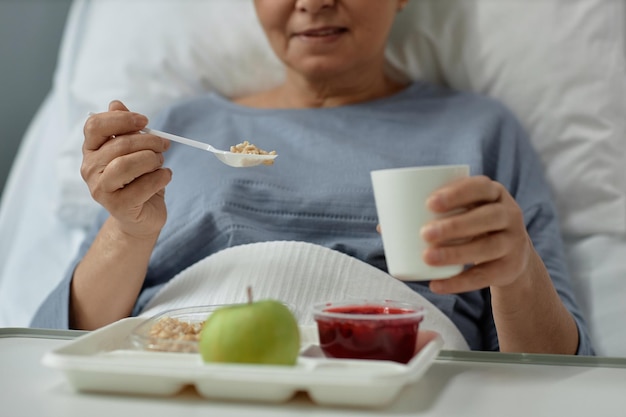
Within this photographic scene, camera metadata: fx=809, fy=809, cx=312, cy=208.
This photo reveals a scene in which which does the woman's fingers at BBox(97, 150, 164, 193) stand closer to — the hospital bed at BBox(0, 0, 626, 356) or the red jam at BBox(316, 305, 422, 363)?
the red jam at BBox(316, 305, 422, 363)

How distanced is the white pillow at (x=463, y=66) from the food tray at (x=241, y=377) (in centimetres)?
86

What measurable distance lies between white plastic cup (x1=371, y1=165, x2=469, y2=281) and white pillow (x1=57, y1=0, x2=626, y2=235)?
0.77m

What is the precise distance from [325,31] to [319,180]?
0.87 feet

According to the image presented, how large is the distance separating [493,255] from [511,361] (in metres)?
0.12

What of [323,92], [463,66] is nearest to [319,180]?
[323,92]

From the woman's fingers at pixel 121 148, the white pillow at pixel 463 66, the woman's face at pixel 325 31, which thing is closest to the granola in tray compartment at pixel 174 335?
the woman's fingers at pixel 121 148

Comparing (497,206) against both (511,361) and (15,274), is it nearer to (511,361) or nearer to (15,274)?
(511,361)

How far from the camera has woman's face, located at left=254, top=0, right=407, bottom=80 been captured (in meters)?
1.32

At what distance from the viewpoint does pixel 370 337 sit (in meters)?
0.73

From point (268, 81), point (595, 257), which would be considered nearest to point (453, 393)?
point (595, 257)

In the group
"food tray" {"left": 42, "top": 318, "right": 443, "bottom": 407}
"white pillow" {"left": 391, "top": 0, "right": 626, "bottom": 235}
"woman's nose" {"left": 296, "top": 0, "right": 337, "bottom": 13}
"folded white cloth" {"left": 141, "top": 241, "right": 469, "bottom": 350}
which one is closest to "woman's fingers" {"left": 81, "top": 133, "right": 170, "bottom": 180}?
"folded white cloth" {"left": 141, "top": 241, "right": 469, "bottom": 350}

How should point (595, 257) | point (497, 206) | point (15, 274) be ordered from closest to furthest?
1. point (497, 206)
2. point (595, 257)
3. point (15, 274)

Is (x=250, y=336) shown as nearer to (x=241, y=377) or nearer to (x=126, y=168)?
(x=241, y=377)

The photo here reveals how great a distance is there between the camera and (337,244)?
116 cm
